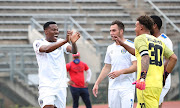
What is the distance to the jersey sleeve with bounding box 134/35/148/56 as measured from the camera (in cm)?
533

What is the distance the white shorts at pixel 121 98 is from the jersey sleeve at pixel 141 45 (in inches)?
82.5

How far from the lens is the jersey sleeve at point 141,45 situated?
5328mm

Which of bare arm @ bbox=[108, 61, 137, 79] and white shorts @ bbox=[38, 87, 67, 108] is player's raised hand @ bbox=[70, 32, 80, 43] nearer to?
bare arm @ bbox=[108, 61, 137, 79]

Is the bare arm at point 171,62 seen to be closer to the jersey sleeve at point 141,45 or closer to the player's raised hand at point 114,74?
the jersey sleeve at point 141,45

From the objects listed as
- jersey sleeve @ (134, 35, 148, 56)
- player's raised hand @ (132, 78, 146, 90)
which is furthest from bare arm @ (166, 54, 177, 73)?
player's raised hand @ (132, 78, 146, 90)

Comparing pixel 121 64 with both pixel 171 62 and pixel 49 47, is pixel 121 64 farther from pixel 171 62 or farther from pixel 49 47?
pixel 171 62

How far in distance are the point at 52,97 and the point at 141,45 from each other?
2.42 meters

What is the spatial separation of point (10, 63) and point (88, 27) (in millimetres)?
5646

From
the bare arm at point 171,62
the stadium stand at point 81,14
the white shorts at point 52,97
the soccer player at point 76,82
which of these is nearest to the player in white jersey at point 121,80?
the white shorts at point 52,97

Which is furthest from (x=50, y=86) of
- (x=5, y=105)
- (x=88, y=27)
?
(x=88, y=27)

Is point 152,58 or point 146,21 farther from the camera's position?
point 146,21

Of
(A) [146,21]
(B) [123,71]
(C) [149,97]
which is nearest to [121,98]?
(B) [123,71]

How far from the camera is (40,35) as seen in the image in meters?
16.4

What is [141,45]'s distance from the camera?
5375mm
